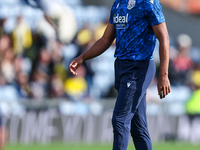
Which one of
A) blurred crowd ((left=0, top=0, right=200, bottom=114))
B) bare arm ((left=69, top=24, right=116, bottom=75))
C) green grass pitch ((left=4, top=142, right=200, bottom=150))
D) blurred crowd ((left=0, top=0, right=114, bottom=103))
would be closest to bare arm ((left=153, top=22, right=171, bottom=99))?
bare arm ((left=69, top=24, right=116, bottom=75))

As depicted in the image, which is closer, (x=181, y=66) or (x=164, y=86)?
(x=164, y=86)

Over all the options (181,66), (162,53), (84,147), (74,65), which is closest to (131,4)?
(162,53)

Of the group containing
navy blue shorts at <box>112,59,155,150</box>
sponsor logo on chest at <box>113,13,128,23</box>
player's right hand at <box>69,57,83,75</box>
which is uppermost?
sponsor logo on chest at <box>113,13,128,23</box>

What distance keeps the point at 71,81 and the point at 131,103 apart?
255 inches

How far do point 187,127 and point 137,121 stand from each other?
6012 millimetres

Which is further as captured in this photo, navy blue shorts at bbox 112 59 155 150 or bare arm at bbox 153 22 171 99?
navy blue shorts at bbox 112 59 155 150

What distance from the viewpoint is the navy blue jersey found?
13.8 ft

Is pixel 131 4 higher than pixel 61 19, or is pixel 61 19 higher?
pixel 61 19

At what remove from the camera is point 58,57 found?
11.0 meters

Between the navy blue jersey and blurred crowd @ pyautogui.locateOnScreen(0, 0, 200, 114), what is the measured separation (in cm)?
583

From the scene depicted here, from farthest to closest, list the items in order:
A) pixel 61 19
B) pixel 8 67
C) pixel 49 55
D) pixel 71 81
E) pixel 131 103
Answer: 1. pixel 61 19
2. pixel 49 55
3. pixel 71 81
4. pixel 8 67
5. pixel 131 103

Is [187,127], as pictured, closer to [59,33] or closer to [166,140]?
[166,140]

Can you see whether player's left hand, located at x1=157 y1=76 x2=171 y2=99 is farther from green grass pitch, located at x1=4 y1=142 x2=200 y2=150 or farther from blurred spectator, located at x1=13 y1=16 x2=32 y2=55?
blurred spectator, located at x1=13 y1=16 x2=32 y2=55

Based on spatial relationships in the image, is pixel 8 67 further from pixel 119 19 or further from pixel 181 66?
pixel 119 19
